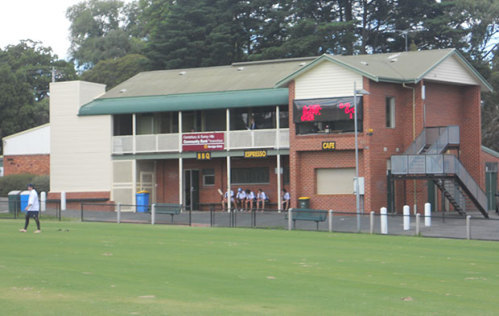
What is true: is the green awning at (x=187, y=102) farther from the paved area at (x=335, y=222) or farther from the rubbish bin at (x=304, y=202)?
the paved area at (x=335, y=222)

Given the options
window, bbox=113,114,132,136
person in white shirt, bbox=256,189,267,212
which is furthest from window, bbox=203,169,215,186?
window, bbox=113,114,132,136

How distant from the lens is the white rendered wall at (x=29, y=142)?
60844 mm

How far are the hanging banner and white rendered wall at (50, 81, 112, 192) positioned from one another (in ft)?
38.9

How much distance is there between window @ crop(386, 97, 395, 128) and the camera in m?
40.6

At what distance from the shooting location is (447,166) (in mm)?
36969

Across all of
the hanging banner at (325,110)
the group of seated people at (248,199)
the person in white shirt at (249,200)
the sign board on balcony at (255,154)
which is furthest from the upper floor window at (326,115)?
the person in white shirt at (249,200)

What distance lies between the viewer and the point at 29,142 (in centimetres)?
6175

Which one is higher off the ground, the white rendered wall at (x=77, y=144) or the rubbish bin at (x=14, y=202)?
the white rendered wall at (x=77, y=144)

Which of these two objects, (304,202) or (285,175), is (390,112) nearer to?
(304,202)

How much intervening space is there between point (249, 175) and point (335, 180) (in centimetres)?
671

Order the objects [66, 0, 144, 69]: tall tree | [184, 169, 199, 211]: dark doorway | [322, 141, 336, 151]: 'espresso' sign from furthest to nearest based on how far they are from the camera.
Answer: [66, 0, 144, 69]: tall tree
[184, 169, 199, 211]: dark doorway
[322, 141, 336, 151]: 'espresso' sign

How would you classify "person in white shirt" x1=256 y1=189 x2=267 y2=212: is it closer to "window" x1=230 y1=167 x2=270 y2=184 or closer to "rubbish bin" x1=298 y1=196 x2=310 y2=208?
"window" x1=230 y1=167 x2=270 y2=184

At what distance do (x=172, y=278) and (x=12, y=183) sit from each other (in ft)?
153

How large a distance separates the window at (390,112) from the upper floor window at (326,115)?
215 cm
